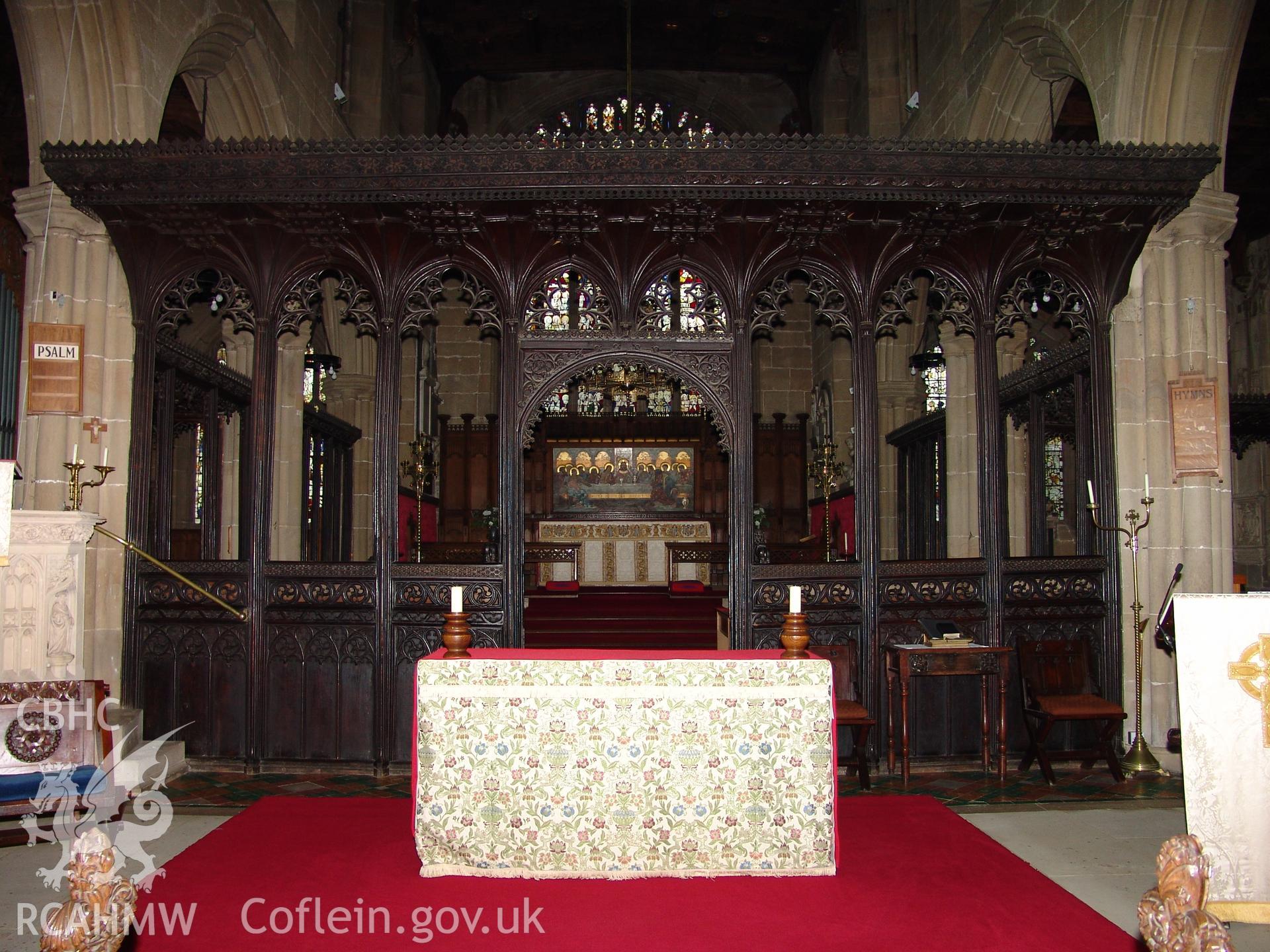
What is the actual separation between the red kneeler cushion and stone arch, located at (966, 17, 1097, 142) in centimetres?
646

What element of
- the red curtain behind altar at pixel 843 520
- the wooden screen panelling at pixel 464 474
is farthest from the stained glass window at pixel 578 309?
the wooden screen panelling at pixel 464 474

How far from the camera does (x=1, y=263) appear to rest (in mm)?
10250

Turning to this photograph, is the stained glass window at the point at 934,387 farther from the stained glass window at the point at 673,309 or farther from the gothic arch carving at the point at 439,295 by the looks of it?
the gothic arch carving at the point at 439,295

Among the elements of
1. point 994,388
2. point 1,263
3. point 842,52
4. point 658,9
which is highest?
point 658,9

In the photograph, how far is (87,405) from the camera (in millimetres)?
6121

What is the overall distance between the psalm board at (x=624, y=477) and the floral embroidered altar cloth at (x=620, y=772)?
12.2m

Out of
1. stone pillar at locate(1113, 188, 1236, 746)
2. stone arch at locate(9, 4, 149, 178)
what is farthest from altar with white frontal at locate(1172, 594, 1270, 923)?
stone arch at locate(9, 4, 149, 178)

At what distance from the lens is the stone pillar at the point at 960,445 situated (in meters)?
9.38

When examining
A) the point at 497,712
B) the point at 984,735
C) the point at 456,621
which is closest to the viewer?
the point at 497,712

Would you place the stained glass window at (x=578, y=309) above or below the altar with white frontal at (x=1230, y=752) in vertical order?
above

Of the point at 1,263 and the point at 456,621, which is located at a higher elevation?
the point at 1,263

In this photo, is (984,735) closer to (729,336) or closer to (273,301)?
Answer: (729,336)

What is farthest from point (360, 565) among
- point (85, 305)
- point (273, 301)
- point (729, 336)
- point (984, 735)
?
point (984, 735)

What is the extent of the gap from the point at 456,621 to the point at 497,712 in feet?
1.45
